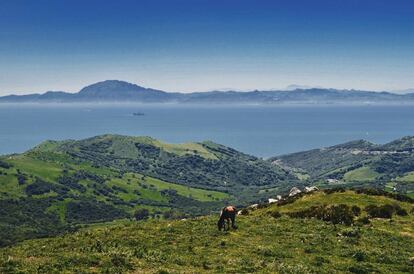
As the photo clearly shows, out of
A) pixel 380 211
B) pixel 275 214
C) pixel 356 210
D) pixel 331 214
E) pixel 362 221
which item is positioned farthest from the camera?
pixel 275 214

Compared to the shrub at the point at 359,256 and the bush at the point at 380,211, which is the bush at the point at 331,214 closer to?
the bush at the point at 380,211

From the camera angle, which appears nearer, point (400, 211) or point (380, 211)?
point (380, 211)

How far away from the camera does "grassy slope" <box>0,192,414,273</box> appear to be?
2192 centimetres

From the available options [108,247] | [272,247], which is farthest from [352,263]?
[108,247]

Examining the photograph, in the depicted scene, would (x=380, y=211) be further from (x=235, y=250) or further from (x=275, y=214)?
(x=235, y=250)

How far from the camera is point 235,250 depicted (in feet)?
88.8

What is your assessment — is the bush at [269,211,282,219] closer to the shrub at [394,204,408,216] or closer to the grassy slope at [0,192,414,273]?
the grassy slope at [0,192,414,273]

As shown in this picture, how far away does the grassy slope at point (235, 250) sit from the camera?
21.9m

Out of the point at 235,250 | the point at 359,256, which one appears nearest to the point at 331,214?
the point at 359,256

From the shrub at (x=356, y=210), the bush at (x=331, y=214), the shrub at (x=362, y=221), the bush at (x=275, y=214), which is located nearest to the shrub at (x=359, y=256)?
the shrub at (x=362, y=221)

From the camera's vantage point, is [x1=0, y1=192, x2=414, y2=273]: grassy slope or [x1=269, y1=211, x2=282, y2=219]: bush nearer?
[x1=0, y1=192, x2=414, y2=273]: grassy slope

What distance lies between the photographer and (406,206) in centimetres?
4634

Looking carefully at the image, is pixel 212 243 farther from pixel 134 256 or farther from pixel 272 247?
pixel 134 256

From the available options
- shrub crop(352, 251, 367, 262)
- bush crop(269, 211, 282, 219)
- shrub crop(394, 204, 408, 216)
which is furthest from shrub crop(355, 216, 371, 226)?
shrub crop(352, 251, 367, 262)
